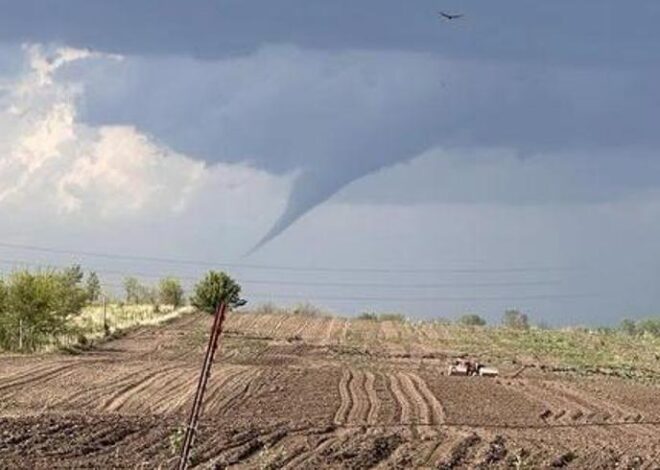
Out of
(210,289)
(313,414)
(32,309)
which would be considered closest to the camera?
(313,414)

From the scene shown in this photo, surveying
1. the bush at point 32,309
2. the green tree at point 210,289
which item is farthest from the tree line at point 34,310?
the green tree at point 210,289

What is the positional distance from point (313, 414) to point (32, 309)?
35272 millimetres

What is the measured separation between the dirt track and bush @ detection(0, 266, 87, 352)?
332cm

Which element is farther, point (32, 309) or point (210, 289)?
point (210, 289)

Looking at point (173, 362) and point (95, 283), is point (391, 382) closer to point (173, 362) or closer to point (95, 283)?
point (173, 362)

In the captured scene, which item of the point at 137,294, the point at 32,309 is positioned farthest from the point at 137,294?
the point at 32,309

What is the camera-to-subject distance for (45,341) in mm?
65562

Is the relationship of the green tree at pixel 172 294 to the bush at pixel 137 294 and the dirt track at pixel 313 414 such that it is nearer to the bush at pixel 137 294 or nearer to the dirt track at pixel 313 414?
the bush at pixel 137 294

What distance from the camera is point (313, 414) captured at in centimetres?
3312

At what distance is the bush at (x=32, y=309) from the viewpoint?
2552 inches

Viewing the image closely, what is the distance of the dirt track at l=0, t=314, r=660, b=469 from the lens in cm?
2394

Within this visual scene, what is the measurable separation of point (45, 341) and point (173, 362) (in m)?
12.4

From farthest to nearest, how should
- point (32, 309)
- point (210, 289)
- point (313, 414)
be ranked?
point (210, 289) → point (32, 309) → point (313, 414)

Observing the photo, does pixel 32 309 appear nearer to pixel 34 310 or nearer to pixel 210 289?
pixel 34 310
